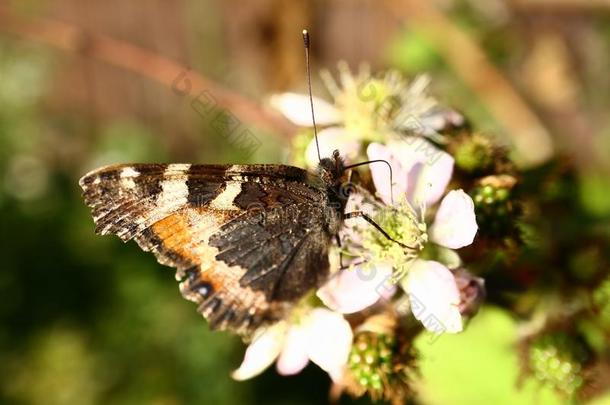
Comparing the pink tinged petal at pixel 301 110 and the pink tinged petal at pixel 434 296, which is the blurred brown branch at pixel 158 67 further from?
the pink tinged petal at pixel 434 296

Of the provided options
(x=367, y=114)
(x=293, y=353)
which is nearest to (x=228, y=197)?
(x=293, y=353)

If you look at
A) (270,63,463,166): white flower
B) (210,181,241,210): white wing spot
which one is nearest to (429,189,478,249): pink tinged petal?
(270,63,463,166): white flower

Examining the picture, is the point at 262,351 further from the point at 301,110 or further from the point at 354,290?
the point at 301,110

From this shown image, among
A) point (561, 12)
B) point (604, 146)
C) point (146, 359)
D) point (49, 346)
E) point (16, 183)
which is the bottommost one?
point (604, 146)

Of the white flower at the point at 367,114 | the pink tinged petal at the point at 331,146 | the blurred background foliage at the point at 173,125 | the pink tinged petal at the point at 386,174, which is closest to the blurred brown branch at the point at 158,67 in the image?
the blurred background foliage at the point at 173,125

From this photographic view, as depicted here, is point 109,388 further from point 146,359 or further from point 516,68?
point 516,68

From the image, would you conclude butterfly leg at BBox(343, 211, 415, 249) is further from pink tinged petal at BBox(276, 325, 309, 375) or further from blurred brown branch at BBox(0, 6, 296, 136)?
blurred brown branch at BBox(0, 6, 296, 136)

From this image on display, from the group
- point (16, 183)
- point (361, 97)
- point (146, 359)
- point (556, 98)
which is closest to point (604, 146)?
point (556, 98)
